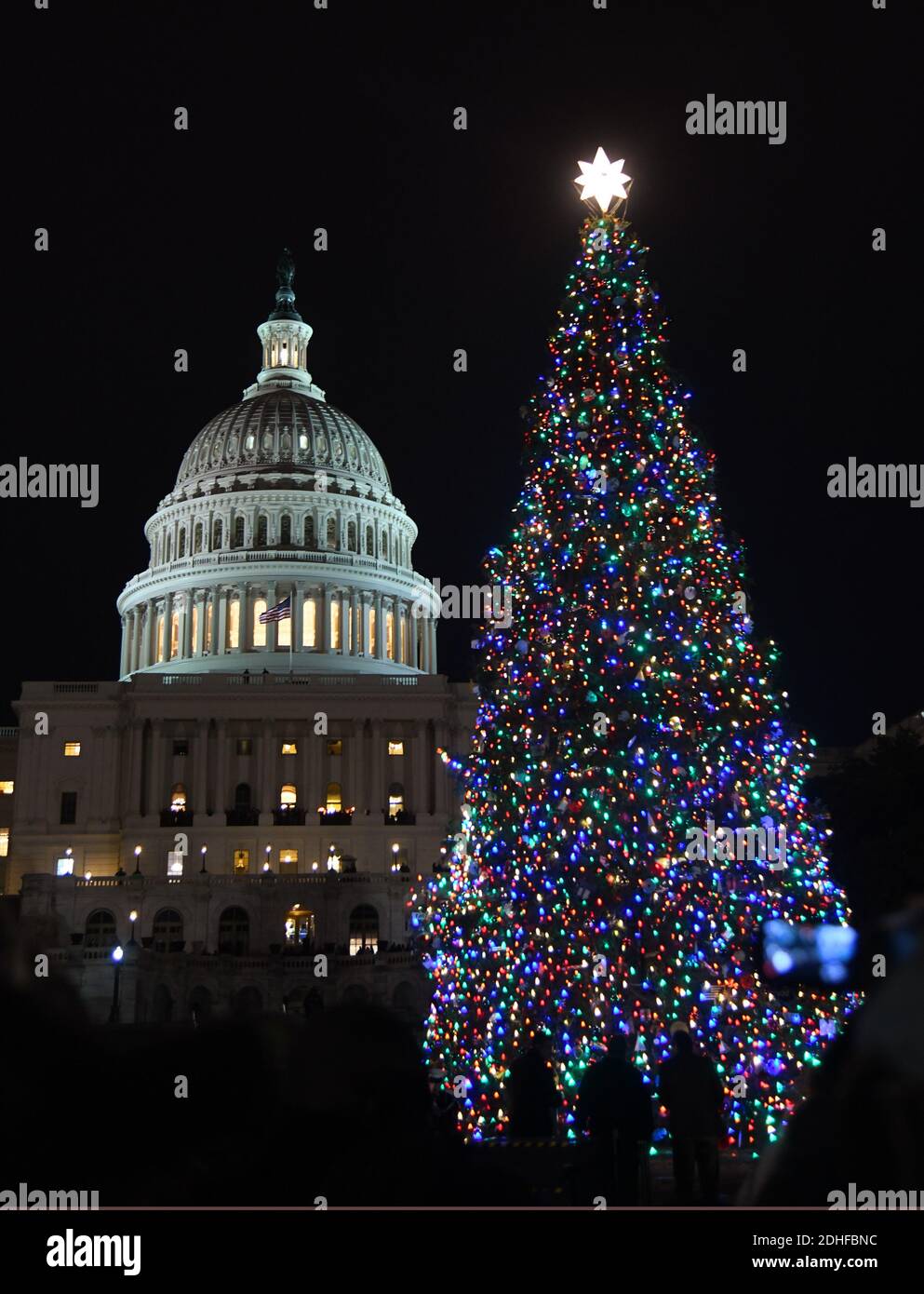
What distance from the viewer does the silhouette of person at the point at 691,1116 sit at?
48.4 ft

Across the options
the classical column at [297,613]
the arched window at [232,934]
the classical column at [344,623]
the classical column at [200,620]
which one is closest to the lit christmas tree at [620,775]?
the arched window at [232,934]

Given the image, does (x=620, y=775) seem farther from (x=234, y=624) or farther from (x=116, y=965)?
(x=234, y=624)

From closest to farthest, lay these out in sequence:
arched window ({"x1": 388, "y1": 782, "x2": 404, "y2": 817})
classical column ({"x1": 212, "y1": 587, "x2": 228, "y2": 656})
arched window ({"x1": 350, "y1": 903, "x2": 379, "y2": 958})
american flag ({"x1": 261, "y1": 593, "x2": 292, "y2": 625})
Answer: arched window ({"x1": 350, "y1": 903, "x2": 379, "y2": 958}) → arched window ({"x1": 388, "y1": 782, "x2": 404, "y2": 817}) → american flag ({"x1": 261, "y1": 593, "x2": 292, "y2": 625}) → classical column ({"x1": 212, "y1": 587, "x2": 228, "y2": 656})

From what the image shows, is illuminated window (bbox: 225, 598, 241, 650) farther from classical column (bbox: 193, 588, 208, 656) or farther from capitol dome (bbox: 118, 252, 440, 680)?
classical column (bbox: 193, 588, 208, 656)

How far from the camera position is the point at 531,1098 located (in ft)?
61.1

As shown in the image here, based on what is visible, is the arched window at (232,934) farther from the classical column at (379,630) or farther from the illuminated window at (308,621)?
the classical column at (379,630)

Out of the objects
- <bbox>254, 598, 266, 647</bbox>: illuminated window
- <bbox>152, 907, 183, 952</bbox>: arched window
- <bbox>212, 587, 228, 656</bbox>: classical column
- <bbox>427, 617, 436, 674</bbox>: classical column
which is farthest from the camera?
<bbox>427, 617, 436, 674</bbox>: classical column

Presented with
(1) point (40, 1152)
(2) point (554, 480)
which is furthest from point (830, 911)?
(1) point (40, 1152)

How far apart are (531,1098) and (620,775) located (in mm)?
5453

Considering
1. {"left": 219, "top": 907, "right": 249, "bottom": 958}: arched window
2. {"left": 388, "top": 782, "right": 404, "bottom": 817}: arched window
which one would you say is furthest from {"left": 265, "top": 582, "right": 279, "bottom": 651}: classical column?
{"left": 219, "top": 907, "right": 249, "bottom": 958}: arched window

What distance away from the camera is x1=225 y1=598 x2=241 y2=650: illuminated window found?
357ft

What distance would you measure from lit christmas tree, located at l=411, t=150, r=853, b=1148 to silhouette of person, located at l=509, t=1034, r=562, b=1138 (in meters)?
1.85

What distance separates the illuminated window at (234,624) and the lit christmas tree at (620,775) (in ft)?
281

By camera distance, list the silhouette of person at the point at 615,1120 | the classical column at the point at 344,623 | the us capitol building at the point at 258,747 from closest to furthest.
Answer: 1. the silhouette of person at the point at 615,1120
2. the us capitol building at the point at 258,747
3. the classical column at the point at 344,623
